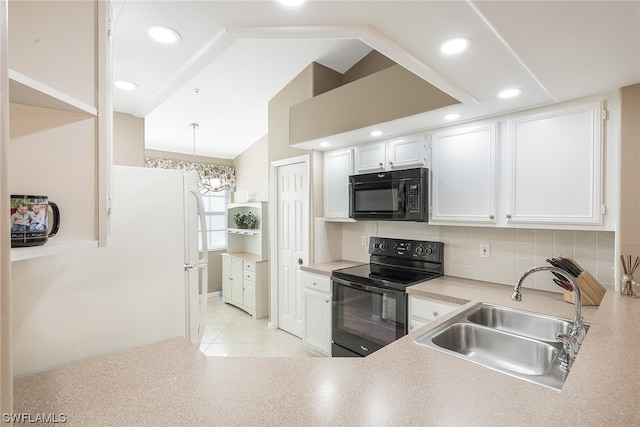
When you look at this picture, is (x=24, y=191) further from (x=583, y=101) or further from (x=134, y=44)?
(x=583, y=101)

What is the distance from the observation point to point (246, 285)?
456 centimetres

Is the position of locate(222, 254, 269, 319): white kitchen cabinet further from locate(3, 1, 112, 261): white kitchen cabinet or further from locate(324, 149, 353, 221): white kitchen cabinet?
locate(3, 1, 112, 261): white kitchen cabinet

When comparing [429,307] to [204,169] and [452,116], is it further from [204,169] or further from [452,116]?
[204,169]

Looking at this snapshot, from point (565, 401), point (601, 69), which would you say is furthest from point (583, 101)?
point (565, 401)

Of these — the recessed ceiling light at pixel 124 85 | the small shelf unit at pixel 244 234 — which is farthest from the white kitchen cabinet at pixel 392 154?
the small shelf unit at pixel 244 234

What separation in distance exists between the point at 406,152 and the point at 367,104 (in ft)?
1.77

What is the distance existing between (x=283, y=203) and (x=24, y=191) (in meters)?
3.01

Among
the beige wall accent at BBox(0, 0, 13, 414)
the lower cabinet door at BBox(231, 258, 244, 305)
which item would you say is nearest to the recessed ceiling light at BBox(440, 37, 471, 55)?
the beige wall accent at BBox(0, 0, 13, 414)

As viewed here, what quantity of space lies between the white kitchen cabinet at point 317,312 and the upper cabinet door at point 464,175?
118 cm

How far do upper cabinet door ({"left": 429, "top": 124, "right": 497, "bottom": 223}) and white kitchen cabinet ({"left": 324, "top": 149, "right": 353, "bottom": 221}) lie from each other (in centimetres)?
88

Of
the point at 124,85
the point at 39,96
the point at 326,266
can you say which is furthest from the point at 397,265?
the point at 39,96

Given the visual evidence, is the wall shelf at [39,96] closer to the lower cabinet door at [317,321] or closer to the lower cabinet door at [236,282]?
the lower cabinet door at [317,321]

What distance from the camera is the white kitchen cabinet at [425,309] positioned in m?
2.08

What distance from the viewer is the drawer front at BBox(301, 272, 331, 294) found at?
292cm
